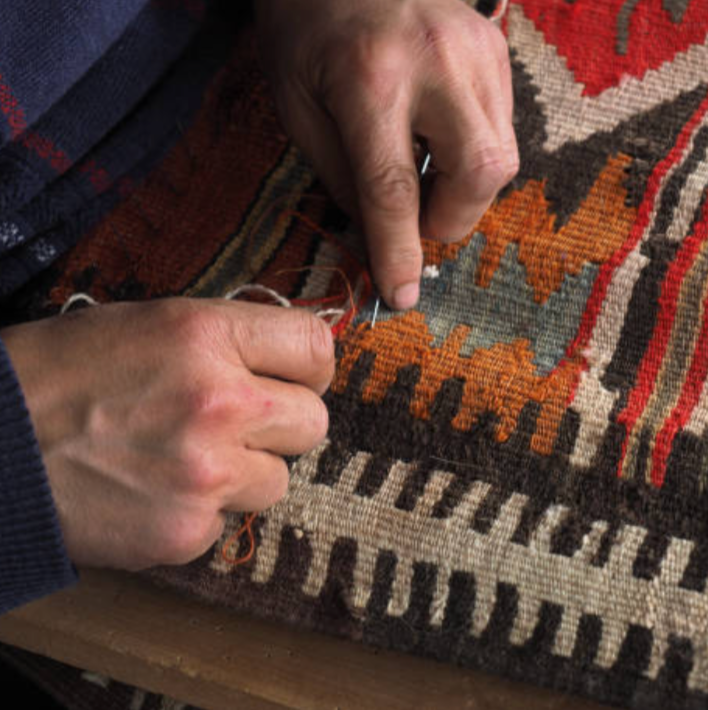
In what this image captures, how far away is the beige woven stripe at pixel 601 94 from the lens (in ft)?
2.71

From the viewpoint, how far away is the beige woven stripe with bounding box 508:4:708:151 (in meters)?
0.83

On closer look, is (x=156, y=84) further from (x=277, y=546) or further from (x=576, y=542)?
(x=576, y=542)

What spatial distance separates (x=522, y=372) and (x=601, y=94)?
0.99ft

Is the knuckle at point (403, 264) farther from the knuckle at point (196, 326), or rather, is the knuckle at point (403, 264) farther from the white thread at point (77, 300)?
the white thread at point (77, 300)

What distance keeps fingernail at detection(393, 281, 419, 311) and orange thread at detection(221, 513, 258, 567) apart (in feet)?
0.72

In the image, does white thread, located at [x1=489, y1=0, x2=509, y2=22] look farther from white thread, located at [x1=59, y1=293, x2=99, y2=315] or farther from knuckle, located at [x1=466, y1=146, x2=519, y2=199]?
white thread, located at [x1=59, y1=293, x2=99, y2=315]

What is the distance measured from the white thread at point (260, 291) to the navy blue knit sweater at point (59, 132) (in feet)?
0.55

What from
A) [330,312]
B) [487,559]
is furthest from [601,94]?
[487,559]

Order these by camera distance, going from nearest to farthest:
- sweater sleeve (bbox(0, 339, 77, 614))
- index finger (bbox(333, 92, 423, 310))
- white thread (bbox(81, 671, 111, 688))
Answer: sweater sleeve (bbox(0, 339, 77, 614)) < index finger (bbox(333, 92, 423, 310)) < white thread (bbox(81, 671, 111, 688))

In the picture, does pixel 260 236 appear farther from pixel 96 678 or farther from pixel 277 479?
pixel 96 678

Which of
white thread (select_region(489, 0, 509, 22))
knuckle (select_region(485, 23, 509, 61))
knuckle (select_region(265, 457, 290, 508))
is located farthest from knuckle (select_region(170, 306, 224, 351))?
white thread (select_region(489, 0, 509, 22))

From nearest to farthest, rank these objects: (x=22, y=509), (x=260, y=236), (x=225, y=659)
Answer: (x=22, y=509), (x=225, y=659), (x=260, y=236)

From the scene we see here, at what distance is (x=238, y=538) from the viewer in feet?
2.35

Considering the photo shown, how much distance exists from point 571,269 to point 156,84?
1.50 feet
